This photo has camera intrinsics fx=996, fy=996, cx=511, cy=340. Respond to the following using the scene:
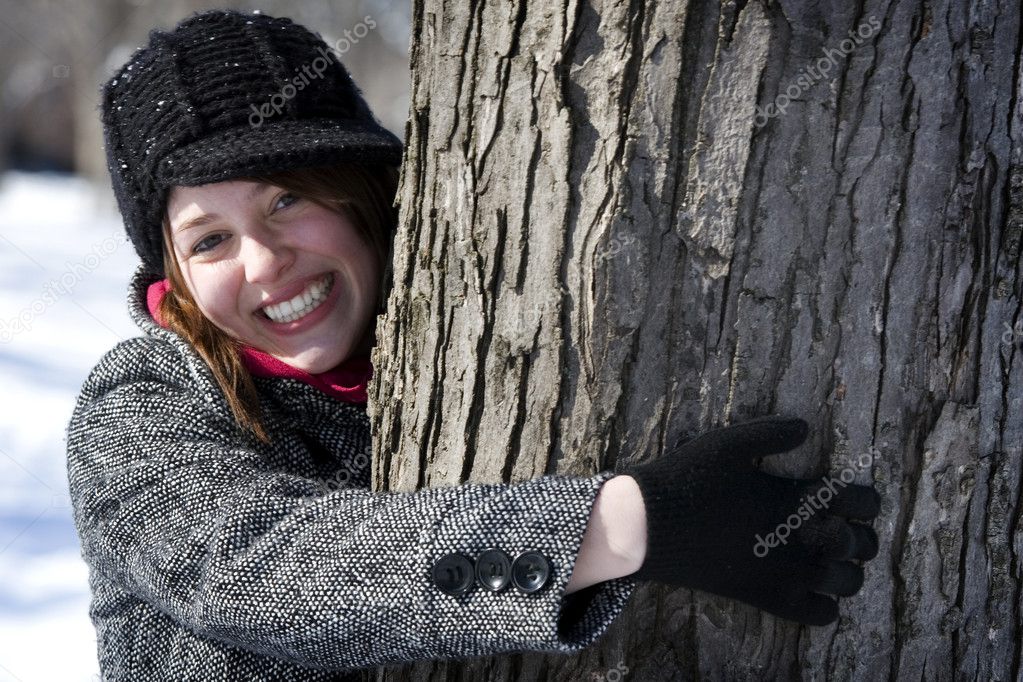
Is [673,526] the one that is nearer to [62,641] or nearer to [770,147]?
[770,147]

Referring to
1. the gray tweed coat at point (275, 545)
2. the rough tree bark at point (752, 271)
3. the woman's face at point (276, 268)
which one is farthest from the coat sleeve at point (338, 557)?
the woman's face at point (276, 268)

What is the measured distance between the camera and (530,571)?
143 centimetres

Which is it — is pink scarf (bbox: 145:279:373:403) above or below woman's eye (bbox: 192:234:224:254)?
below

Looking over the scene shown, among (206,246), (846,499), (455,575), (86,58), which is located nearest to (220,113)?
(206,246)

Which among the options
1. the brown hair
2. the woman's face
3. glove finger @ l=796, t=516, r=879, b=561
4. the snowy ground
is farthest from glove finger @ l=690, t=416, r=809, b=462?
the snowy ground

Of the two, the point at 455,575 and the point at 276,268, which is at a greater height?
the point at 276,268

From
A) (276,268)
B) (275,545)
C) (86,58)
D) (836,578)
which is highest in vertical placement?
(86,58)

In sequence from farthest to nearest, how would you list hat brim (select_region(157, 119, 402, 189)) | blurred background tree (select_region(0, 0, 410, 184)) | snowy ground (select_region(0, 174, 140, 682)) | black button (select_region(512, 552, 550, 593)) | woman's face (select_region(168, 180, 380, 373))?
blurred background tree (select_region(0, 0, 410, 184)) → snowy ground (select_region(0, 174, 140, 682)) → woman's face (select_region(168, 180, 380, 373)) → hat brim (select_region(157, 119, 402, 189)) → black button (select_region(512, 552, 550, 593))

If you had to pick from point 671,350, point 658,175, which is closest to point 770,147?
point 658,175

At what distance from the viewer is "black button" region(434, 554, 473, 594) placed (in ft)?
4.72

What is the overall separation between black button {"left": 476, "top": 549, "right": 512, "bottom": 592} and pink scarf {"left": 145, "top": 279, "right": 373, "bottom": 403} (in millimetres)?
673

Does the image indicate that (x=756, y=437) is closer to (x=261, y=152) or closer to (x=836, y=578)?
(x=836, y=578)

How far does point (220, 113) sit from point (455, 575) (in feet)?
3.36

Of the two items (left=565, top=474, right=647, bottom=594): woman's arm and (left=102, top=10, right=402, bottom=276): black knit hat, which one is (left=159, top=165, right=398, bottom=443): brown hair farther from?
(left=565, top=474, right=647, bottom=594): woman's arm
